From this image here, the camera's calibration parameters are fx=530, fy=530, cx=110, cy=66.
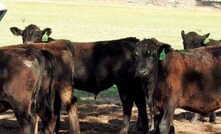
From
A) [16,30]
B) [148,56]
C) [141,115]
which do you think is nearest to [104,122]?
[141,115]

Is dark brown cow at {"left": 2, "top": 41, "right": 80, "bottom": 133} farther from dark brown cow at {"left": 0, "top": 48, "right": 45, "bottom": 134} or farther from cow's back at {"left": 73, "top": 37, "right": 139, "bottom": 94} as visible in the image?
dark brown cow at {"left": 0, "top": 48, "right": 45, "bottom": 134}

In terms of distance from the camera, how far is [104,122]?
10.6 metres

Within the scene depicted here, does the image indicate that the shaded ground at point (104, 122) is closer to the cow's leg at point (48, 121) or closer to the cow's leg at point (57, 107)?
the cow's leg at point (57, 107)

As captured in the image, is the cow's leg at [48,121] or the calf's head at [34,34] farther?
the calf's head at [34,34]

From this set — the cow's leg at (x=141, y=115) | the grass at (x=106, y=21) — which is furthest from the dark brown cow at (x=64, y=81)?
the grass at (x=106, y=21)

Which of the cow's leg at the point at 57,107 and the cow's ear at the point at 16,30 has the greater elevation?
the cow's ear at the point at 16,30

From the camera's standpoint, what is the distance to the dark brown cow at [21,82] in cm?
707

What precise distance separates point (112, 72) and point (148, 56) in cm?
209

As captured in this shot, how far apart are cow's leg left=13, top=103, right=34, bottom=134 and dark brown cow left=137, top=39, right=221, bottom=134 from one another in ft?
5.61

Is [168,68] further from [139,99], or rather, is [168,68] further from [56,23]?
[56,23]

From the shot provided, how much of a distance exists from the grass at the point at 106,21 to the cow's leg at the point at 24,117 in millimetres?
7533

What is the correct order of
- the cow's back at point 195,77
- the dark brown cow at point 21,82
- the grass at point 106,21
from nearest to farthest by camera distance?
the dark brown cow at point 21,82, the cow's back at point 195,77, the grass at point 106,21

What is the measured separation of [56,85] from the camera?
354 inches

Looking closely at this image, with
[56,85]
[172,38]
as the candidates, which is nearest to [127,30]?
[172,38]
